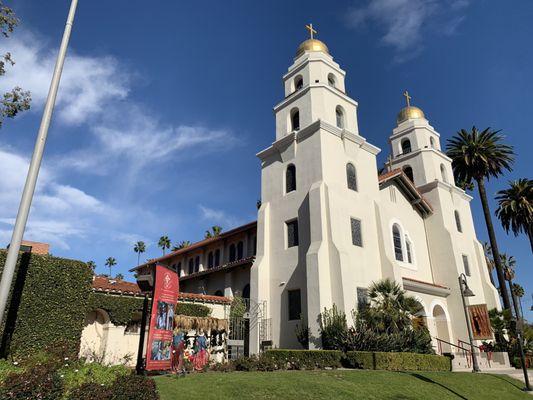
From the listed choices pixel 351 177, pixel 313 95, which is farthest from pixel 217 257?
pixel 313 95

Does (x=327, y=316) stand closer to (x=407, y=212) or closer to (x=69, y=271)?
(x=69, y=271)

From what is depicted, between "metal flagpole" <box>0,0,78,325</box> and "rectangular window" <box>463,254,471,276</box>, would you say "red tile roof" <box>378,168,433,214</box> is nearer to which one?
"rectangular window" <box>463,254,471,276</box>

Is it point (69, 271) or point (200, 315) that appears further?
point (200, 315)

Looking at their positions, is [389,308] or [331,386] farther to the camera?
[389,308]

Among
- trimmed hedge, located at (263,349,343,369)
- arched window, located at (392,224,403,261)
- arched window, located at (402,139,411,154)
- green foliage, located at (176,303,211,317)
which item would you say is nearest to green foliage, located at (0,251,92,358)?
green foliage, located at (176,303,211,317)

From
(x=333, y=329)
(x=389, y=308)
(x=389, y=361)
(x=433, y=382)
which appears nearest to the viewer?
(x=433, y=382)

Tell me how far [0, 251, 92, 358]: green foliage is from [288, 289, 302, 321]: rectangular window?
11.1 meters

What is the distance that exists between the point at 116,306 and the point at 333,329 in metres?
11.2

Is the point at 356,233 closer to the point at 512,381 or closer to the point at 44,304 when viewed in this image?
the point at 512,381

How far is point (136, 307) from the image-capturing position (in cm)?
2177

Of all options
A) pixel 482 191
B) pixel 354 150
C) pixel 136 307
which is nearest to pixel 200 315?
pixel 136 307

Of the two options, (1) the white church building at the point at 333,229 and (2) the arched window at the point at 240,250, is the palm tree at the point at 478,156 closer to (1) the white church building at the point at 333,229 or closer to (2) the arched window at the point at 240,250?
(1) the white church building at the point at 333,229

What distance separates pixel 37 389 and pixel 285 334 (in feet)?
54.3

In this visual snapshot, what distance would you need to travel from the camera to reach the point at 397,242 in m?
28.9
